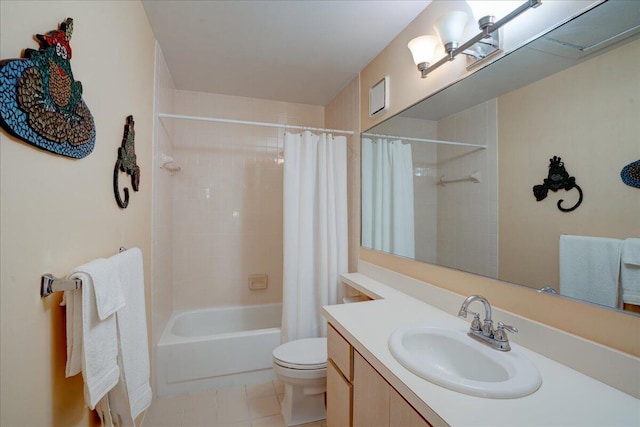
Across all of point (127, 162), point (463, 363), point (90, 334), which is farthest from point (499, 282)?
point (127, 162)

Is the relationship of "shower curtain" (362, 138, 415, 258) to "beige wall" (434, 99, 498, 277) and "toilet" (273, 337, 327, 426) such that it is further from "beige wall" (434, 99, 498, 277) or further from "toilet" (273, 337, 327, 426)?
"toilet" (273, 337, 327, 426)

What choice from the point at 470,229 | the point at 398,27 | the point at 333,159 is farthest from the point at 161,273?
the point at 398,27

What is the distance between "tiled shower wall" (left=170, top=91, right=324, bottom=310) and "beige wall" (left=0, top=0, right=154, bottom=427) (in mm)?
1425

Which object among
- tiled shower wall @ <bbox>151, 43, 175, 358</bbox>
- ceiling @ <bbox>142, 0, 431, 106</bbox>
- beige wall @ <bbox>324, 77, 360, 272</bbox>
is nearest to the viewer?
ceiling @ <bbox>142, 0, 431, 106</bbox>

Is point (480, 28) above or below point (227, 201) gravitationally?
above

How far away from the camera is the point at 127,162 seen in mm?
1317

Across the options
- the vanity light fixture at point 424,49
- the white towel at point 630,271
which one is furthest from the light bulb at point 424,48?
the white towel at point 630,271

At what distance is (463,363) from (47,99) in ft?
5.11

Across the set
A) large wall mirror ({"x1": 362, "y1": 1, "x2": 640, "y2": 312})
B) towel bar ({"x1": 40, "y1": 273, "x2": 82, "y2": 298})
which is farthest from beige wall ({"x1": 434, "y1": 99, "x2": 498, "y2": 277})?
towel bar ({"x1": 40, "y1": 273, "x2": 82, "y2": 298})

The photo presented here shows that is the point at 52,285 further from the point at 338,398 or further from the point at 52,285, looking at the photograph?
the point at 338,398

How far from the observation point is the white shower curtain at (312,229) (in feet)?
6.77

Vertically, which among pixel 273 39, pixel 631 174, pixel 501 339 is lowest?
pixel 501 339

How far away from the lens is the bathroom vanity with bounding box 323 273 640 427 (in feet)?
2.13

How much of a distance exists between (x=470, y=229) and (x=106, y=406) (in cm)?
163
